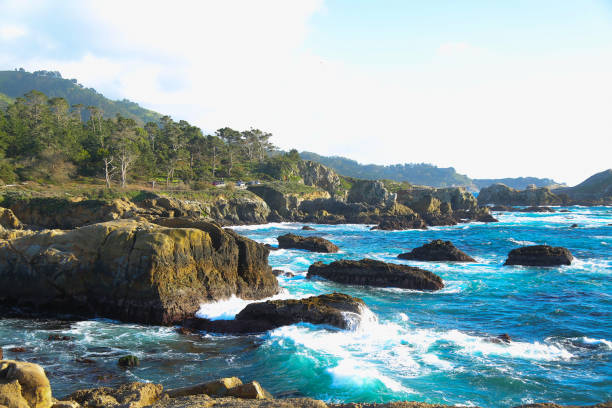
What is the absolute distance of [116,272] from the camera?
55.4 ft

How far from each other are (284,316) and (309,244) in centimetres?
2312

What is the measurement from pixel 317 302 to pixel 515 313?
396 inches

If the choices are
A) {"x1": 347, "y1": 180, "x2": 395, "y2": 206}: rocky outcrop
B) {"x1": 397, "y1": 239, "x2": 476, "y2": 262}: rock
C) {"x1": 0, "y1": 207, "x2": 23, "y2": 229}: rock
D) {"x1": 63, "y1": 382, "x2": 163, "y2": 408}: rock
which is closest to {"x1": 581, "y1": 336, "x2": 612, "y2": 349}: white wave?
{"x1": 63, "y1": 382, "x2": 163, "y2": 408}: rock

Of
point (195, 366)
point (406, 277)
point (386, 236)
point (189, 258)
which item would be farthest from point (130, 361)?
point (386, 236)

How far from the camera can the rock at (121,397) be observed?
8.30 meters

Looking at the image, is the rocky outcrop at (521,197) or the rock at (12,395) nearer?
the rock at (12,395)

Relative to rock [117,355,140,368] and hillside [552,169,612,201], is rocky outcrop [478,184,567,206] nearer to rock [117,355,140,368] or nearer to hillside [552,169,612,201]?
hillside [552,169,612,201]

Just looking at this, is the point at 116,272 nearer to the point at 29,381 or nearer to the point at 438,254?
the point at 29,381

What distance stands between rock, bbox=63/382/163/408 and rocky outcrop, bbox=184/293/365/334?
6644 mm

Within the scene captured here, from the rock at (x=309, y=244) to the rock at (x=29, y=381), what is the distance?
3155 centimetres

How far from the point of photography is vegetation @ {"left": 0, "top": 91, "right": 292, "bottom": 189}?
205 ft

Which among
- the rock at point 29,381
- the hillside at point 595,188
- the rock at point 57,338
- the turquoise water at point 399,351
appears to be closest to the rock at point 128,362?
the turquoise water at point 399,351

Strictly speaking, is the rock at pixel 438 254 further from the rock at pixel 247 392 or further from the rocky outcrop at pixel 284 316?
the rock at pixel 247 392

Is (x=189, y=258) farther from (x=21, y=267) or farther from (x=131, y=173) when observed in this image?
(x=131, y=173)
